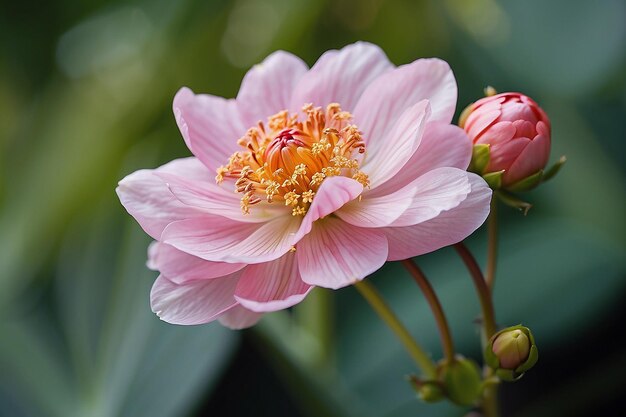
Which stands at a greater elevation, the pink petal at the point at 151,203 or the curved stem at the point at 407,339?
→ the pink petal at the point at 151,203

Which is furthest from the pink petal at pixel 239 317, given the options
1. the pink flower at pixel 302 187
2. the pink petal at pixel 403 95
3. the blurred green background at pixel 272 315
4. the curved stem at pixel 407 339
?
the blurred green background at pixel 272 315

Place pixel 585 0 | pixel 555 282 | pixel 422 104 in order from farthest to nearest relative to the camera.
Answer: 1. pixel 585 0
2. pixel 555 282
3. pixel 422 104

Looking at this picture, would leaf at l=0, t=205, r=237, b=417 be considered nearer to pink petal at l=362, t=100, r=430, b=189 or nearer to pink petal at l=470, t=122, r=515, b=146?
pink petal at l=362, t=100, r=430, b=189

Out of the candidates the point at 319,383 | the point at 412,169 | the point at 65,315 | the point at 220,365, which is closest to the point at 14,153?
the point at 65,315

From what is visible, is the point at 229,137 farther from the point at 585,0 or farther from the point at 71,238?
the point at 585,0

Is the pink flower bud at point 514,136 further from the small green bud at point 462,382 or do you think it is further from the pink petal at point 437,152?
the small green bud at point 462,382

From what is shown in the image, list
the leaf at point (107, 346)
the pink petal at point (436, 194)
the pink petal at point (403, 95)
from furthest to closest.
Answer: the leaf at point (107, 346) < the pink petal at point (403, 95) < the pink petal at point (436, 194)

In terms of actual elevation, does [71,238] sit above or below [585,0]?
above
